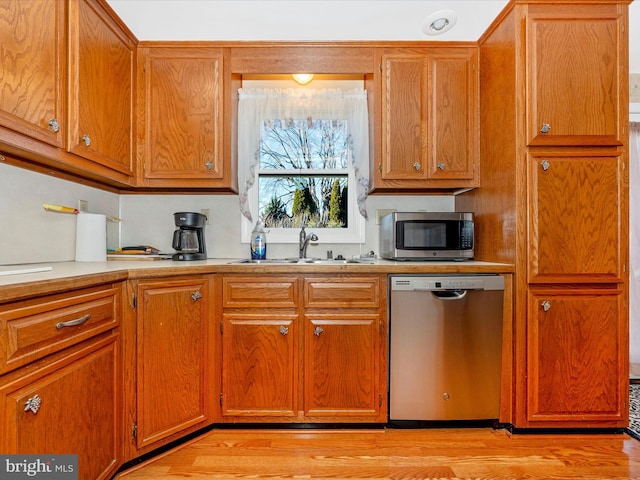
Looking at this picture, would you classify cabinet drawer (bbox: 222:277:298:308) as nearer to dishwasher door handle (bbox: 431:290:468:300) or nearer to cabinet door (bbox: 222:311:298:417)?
cabinet door (bbox: 222:311:298:417)

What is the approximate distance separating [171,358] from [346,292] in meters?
0.90

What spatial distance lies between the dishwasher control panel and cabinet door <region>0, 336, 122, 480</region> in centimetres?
133

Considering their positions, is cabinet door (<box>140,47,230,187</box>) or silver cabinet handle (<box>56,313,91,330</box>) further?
cabinet door (<box>140,47,230,187</box>)

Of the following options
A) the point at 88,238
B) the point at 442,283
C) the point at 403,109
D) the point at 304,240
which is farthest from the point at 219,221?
the point at 442,283

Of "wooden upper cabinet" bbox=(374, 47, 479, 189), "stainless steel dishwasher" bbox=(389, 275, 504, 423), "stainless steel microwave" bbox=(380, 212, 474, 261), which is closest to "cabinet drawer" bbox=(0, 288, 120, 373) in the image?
"stainless steel dishwasher" bbox=(389, 275, 504, 423)

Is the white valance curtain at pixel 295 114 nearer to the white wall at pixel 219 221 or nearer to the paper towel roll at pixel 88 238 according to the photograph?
the white wall at pixel 219 221

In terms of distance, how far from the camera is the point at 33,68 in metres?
1.35

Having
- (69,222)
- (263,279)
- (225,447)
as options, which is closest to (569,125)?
(263,279)

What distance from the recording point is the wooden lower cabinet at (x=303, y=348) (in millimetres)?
1821

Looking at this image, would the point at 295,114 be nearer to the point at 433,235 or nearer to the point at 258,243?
the point at 258,243

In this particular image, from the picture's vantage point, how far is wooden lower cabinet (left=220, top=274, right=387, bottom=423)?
182 cm

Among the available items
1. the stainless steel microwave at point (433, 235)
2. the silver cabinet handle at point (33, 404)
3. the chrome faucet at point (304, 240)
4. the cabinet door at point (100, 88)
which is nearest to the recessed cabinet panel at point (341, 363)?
the stainless steel microwave at point (433, 235)

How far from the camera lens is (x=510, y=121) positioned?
1.84 metres

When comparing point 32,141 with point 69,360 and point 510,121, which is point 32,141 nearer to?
point 69,360
